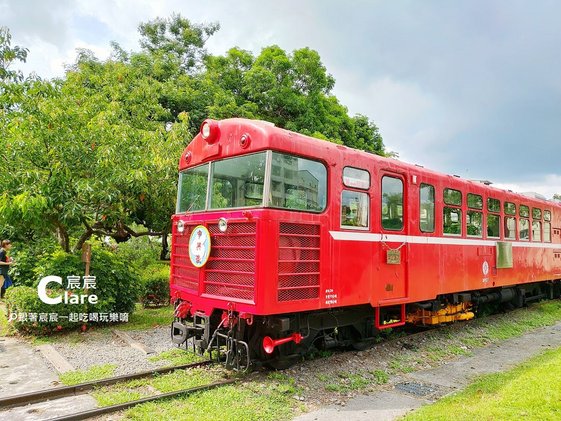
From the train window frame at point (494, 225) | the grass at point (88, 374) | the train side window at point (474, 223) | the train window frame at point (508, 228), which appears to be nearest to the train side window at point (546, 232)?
the train window frame at point (508, 228)

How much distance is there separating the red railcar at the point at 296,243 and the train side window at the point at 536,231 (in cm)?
457

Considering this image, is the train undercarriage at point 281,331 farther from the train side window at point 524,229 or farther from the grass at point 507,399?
the train side window at point 524,229

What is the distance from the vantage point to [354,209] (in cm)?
629

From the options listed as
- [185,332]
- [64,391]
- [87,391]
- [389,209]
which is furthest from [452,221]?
[64,391]

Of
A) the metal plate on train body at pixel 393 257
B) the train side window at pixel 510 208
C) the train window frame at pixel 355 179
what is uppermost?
the train side window at pixel 510 208

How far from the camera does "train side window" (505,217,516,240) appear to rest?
10.2 metres

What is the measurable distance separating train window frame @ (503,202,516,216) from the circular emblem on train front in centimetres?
749

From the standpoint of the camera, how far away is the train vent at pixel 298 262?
531 centimetres

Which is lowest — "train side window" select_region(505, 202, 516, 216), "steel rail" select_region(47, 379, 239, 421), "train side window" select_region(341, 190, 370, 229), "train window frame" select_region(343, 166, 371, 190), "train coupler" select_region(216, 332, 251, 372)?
"steel rail" select_region(47, 379, 239, 421)

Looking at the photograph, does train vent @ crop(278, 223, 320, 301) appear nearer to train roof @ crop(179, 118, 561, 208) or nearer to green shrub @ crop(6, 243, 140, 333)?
train roof @ crop(179, 118, 561, 208)

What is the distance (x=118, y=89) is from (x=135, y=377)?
8.83m

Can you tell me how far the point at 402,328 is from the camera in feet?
29.3

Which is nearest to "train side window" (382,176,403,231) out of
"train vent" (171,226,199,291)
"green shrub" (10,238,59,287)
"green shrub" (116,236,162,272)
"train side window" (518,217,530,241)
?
"train vent" (171,226,199,291)

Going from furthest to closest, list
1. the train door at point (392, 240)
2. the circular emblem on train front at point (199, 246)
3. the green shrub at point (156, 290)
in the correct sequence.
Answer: the green shrub at point (156, 290), the train door at point (392, 240), the circular emblem on train front at point (199, 246)
